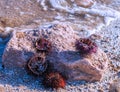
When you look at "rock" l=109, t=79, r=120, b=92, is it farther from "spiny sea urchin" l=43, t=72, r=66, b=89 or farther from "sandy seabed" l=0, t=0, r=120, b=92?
"spiny sea urchin" l=43, t=72, r=66, b=89

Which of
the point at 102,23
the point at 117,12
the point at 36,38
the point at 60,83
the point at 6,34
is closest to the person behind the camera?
the point at 60,83

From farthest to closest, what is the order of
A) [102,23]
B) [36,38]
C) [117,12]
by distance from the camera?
[117,12] < [102,23] < [36,38]

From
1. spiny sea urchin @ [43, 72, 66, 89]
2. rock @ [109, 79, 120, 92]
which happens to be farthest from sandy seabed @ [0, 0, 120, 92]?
spiny sea urchin @ [43, 72, 66, 89]

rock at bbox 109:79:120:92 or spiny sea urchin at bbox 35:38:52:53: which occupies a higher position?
spiny sea urchin at bbox 35:38:52:53

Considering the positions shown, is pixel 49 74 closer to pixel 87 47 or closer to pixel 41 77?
pixel 41 77

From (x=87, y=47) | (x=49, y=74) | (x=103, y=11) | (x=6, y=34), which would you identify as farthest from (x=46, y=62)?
(x=103, y=11)
